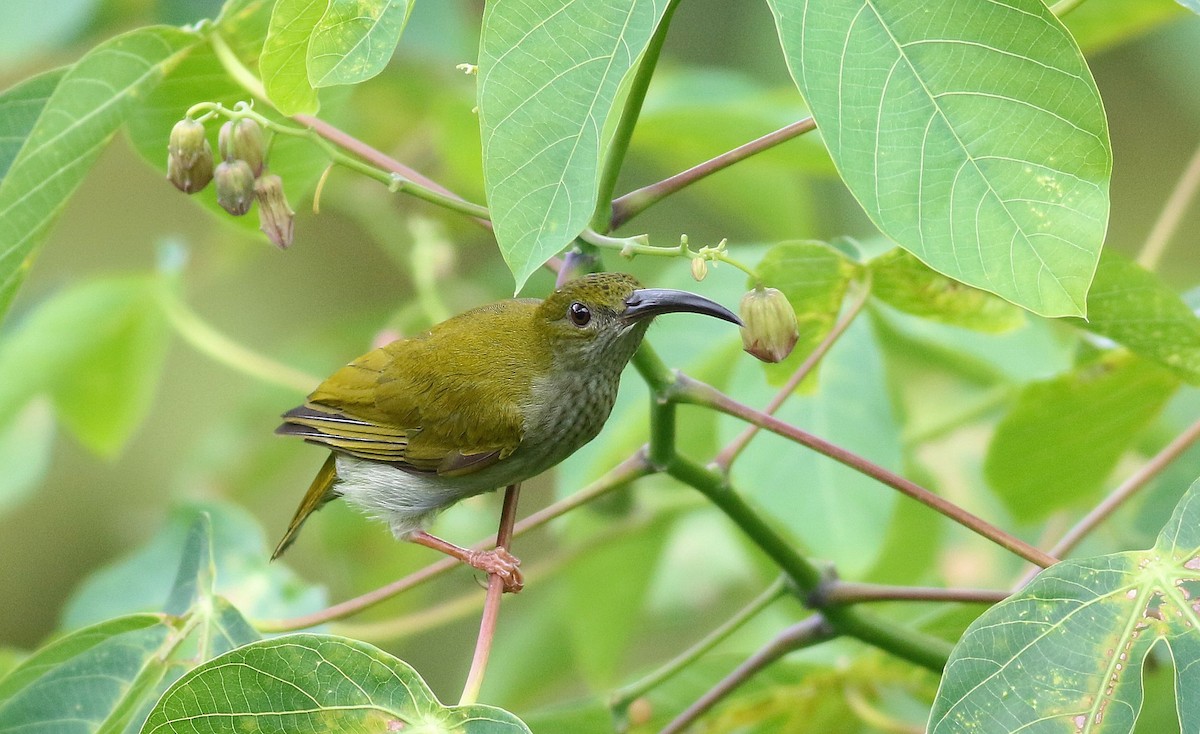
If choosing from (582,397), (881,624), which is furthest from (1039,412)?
(582,397)

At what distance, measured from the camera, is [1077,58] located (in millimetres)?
1383

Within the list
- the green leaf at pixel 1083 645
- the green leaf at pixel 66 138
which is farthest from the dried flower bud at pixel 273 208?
the green leaf at pixel 1083 645

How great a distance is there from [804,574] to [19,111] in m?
1.47

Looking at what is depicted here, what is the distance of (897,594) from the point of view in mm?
1836

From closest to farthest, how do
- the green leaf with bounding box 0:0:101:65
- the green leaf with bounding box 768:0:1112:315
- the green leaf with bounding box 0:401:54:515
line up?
the green leaf with bounding box 768:0:1112:315
the green leaf with bounding box 0:0:101:65
the green leaf with bounding box 0:401:54:515

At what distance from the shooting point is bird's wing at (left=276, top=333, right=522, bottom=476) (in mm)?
2387

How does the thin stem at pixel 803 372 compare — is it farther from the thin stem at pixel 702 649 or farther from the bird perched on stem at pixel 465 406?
the bird perched on stem at pixel 465 406

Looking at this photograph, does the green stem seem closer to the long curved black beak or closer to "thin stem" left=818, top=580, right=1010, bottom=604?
"thin stem" left=818, top=580, right=1010, bottom=604

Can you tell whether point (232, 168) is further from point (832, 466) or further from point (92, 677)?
point (832, 466)

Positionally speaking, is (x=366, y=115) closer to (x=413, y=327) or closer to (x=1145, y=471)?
(x=413, y=327)

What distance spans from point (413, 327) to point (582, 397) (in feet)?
4.56

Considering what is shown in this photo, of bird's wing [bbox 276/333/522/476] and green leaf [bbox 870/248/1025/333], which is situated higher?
green leaf [bbox 870/248/1025/333]

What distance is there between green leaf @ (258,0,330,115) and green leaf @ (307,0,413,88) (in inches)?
2.7

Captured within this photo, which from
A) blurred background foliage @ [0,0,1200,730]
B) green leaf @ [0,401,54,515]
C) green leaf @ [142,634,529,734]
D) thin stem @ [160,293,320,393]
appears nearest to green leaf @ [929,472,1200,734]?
green leaf @ [142,634,529,734]
